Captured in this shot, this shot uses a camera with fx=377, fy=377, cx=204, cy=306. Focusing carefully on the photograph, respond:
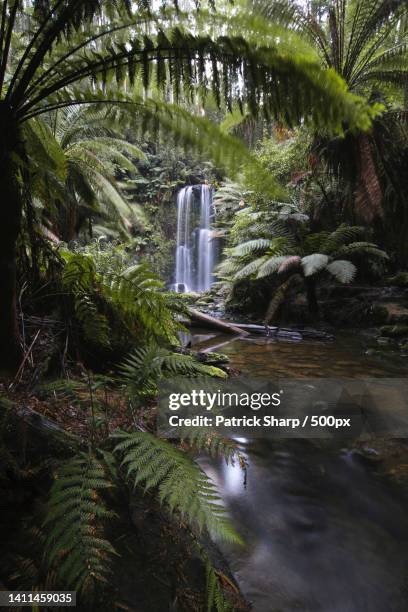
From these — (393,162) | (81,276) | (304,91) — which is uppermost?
(393,162)

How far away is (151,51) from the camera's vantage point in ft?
5.04

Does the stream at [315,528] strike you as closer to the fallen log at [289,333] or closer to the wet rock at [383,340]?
the wet rock at [383,340]

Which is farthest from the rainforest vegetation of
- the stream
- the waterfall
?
the waterfall

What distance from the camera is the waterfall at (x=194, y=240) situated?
13.3 meters

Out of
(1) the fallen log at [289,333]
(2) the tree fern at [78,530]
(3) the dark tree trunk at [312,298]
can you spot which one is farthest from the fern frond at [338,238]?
(2) the tree fern at [78,530]

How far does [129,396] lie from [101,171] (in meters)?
6.66

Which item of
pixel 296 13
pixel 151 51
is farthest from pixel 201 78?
pixel 296 13

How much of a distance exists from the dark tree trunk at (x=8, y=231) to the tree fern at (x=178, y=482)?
0.77m

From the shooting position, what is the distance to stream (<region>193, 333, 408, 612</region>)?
4.40 ft

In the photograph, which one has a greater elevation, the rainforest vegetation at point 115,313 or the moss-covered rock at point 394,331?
the rainforest vegetation at point 115,313

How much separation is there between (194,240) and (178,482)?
13.3m

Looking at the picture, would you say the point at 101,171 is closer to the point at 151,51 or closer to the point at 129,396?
the point at 151,51

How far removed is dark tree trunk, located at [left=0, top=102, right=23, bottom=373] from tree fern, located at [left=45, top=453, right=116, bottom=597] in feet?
2.59

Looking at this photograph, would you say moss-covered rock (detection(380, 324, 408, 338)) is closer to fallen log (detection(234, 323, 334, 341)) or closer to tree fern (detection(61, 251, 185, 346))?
fallen log (detection(234, 323, 334, 341))
